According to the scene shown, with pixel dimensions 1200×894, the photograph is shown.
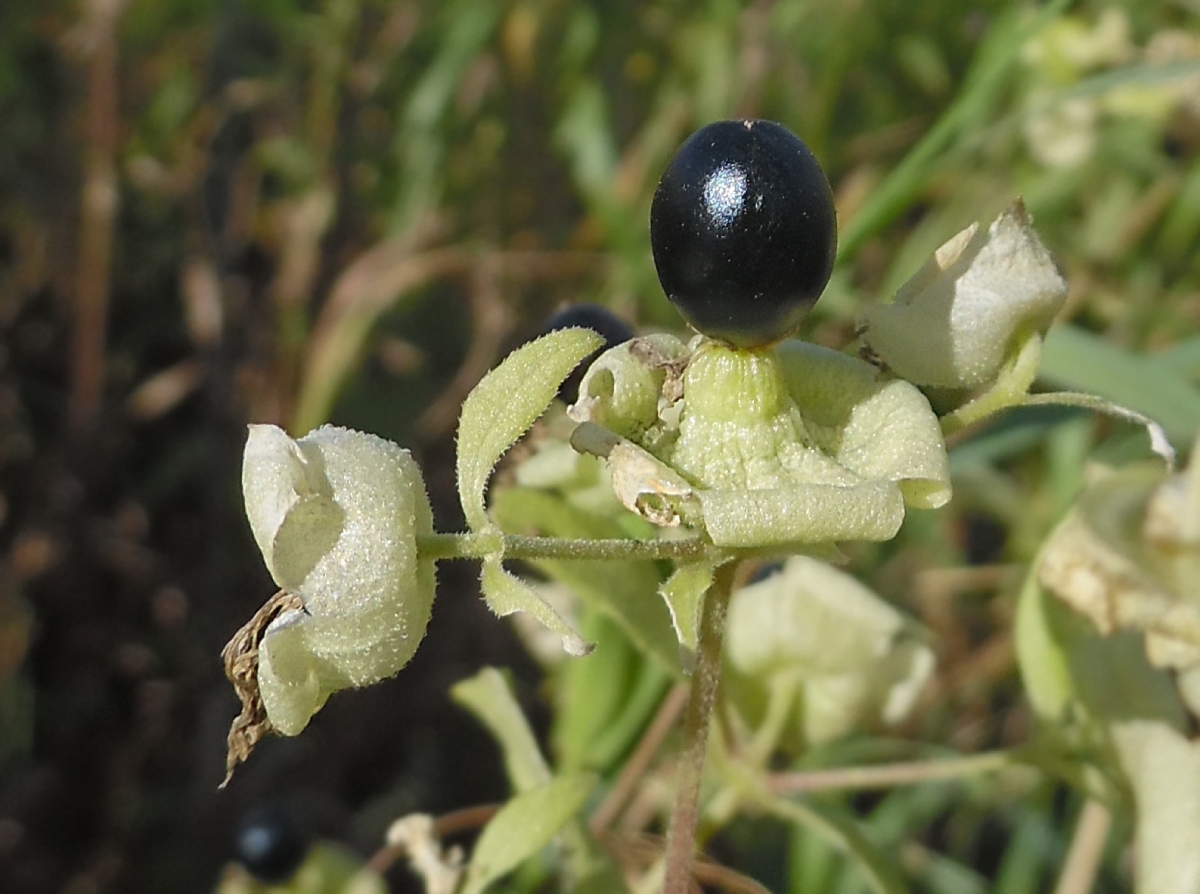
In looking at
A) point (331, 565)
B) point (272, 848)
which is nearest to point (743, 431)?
point (331, 565)

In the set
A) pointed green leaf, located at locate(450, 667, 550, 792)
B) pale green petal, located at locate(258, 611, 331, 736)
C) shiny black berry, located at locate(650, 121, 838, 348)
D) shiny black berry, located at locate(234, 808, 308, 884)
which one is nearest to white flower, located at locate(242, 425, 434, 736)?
pale green petal, located at locate(258, 611, 331, 736)

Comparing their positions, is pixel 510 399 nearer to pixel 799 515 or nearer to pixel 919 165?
pixel 799 515

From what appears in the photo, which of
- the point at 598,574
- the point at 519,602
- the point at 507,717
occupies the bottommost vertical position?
the point at 507,717

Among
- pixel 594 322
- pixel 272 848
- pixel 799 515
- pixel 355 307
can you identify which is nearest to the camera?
pixel 799 515

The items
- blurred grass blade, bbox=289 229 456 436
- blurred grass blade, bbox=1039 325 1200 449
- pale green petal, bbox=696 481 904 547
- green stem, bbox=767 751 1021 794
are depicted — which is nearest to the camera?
pale green petal, bbox=696 481 904 547

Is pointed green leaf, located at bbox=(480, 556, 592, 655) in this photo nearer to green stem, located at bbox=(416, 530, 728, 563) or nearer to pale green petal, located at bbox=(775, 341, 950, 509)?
green stem, located at bbox=(416, 530, 728, 563)

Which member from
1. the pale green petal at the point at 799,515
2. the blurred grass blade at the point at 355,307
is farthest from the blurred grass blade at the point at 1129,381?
the blurred grass blade at the point at 355,307
